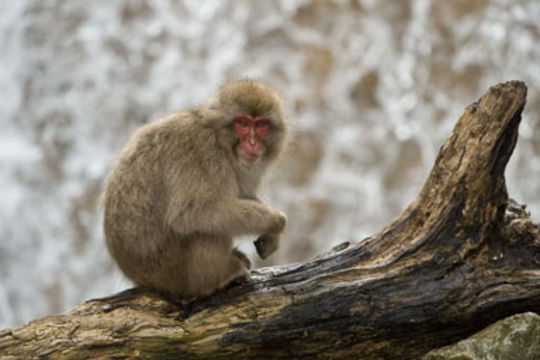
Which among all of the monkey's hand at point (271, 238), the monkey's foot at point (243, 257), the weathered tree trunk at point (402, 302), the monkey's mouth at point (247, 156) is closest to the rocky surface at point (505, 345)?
the weathered tree trunk at point (402, 302)

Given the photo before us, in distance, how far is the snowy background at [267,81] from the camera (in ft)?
38.2

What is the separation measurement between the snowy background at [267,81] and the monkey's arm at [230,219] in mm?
6804

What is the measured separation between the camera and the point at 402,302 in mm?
4254

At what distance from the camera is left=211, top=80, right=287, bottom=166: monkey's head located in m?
4.59

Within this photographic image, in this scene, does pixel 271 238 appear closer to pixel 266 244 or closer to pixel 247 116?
pixel 266 244

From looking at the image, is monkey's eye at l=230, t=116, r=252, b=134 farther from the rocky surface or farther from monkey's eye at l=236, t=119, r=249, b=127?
the rocky surface

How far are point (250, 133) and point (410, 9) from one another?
33.7ft

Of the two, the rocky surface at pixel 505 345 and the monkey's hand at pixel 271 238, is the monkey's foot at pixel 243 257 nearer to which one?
the monkey's hand at pixel 271 238

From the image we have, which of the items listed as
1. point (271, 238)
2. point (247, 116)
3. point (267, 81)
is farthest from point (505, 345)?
point (267, 81)

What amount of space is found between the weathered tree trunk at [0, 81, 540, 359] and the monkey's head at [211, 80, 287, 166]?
0.90m

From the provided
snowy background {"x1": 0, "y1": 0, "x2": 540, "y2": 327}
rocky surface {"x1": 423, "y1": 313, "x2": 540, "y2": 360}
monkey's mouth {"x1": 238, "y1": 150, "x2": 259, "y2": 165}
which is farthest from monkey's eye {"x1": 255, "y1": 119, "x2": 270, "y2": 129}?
snowy background {"x1": 0, "y1": 0, "x2": 540, "y2": 327}

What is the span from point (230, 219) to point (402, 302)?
3.68 ft

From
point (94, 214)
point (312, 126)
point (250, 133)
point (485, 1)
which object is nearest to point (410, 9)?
point (485, 1)

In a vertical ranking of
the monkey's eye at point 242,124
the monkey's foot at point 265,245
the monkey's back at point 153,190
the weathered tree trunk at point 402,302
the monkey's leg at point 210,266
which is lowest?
the weathered tree trunk at point 402,302
